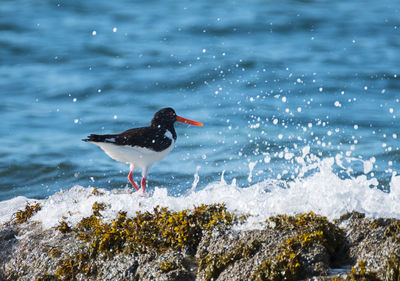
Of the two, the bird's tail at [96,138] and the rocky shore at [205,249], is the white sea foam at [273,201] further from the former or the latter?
the bird's tail at [96,138]

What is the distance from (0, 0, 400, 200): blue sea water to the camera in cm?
909

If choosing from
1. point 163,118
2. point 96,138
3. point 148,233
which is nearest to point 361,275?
point 148,233

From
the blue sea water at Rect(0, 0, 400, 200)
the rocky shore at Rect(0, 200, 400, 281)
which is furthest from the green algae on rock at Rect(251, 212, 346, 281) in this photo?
→ the blue sea water at Rect(0, 0, 400, 200)

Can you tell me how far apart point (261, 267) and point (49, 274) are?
6.03 ft

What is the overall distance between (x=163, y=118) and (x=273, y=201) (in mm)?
3734

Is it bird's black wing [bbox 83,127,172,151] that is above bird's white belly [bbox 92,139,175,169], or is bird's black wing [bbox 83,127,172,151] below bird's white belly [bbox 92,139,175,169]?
above

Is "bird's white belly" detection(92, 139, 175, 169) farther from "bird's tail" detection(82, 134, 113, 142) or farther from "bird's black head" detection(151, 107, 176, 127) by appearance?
"bird's black head" detection(151, 107, 176, 127)

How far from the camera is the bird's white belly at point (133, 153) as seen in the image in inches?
286

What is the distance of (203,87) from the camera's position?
40.1 feet

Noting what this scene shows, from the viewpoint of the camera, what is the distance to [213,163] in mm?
9000

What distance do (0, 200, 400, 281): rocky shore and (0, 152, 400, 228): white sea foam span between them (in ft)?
0.39

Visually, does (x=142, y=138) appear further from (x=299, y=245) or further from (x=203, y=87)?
(x=203, y=87)

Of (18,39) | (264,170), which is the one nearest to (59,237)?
(264,170)

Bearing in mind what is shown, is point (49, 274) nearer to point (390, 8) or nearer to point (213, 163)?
point (213, 163)
